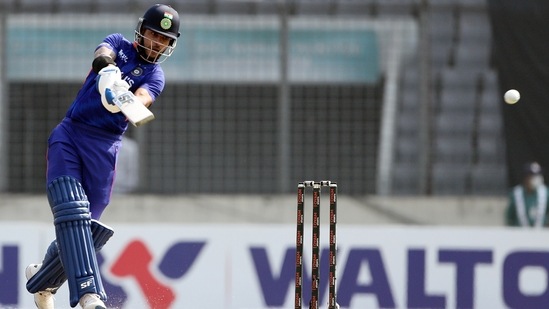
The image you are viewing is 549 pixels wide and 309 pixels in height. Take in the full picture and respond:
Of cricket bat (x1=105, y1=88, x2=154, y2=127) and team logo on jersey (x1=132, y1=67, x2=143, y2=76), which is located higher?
team logo on jersey (x1=132, y1=67, x2=143, y2=76)

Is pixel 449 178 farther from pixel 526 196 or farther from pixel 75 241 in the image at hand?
pixel 75 241

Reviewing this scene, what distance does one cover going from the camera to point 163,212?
10.4 metres

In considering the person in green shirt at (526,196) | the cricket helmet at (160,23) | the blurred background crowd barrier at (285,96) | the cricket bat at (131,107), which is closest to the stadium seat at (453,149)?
the blurred background crowd barrier at (285,96)

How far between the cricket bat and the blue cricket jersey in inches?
13.0

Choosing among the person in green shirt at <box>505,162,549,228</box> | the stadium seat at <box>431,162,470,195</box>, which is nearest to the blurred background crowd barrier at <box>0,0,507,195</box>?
the stadium seat at <box>431,162,470,195</box>

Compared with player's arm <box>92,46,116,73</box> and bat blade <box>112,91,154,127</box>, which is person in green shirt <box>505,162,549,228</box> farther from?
bat blade <box>112,91,154,127</box>

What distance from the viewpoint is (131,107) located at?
5.27m

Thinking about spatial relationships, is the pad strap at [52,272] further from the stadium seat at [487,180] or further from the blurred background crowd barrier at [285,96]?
the stadium seat at [487,180]

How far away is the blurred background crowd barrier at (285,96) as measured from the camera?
34.3 ft

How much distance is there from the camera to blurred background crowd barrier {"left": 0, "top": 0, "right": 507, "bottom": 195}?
10469 mm

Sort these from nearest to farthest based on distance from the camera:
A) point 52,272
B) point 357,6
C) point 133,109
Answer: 1. point 133,109
2. point 52,272
3. point 357,6

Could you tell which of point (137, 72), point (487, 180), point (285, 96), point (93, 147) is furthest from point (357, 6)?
point (93, 147)

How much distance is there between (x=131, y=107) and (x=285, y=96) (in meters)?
5.33

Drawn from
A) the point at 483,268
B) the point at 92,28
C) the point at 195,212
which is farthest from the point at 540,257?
the point at 92,28
